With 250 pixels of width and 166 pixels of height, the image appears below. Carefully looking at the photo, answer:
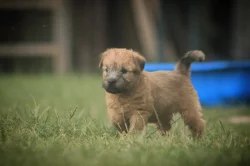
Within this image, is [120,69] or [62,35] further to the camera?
[62,35]

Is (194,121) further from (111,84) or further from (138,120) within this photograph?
(111,84)

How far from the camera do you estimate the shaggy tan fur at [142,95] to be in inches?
182

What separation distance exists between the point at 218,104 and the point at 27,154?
443 cm

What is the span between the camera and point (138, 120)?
4.60 meters

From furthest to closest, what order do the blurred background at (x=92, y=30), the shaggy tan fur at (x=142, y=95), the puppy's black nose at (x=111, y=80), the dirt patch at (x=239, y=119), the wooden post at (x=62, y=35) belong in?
the wooden post at (x=62, y=35) → the blurred background at (x=92, y=30) → the dirt patch at (x=239, y=119) → the shaggy tan fur at (x=142, y=95) → the puppy's black nose at (x=111, y=80)

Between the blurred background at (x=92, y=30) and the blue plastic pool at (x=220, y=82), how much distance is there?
3693mm

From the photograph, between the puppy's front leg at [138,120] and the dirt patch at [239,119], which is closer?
the puppy's front leg at [138,120]

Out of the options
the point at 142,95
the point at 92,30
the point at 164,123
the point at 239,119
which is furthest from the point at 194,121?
the point at 92,30

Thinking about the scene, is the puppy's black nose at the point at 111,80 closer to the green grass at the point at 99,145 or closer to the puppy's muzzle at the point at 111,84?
A: the puppy's muzzle at the point at 111,84

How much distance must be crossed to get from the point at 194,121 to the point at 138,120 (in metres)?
0.65

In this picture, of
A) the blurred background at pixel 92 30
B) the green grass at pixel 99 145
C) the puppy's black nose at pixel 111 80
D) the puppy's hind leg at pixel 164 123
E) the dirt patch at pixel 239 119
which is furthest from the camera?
the blurred background at pixel 92 30

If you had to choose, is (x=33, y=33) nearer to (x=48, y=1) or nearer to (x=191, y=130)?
(x=48, y=1)

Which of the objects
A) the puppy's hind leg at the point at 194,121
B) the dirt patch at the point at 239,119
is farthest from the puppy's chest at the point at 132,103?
the dirt patch at the point at 239,119

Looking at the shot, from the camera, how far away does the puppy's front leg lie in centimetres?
456
